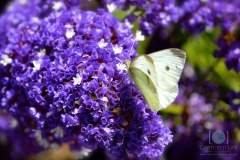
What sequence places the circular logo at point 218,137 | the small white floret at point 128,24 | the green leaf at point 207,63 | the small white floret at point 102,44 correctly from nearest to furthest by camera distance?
the small white floret at point 102,44, the small white floret at point 128,24, the circular logo at point 218,137, the green leaf at point 207,63

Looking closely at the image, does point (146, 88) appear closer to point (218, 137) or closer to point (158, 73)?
point (158, 73)

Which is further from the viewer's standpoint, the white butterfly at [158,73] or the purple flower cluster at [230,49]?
the purple flower cluster at [230,49]

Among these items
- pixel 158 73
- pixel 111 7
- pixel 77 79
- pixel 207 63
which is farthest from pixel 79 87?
pixel 207 63

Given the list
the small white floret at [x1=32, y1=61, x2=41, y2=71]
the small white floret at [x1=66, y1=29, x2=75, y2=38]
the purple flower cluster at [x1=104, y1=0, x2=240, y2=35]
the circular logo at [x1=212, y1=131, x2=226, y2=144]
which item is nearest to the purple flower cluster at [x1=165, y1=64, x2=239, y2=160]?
the circular logo at [x1=212, y1=131, x2=226, y2=144]

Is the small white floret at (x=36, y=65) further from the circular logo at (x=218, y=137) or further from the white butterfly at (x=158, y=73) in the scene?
the circular logo at (x=218, y=137)

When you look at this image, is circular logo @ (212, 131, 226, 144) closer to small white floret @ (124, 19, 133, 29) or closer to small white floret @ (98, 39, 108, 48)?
small white floret @ (124, 19, 133, 29)

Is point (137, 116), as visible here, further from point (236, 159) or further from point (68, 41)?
point (236, 159)

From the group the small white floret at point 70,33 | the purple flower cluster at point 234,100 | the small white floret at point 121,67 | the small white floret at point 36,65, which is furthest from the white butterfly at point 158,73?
the purple flower cluster at point 234,100

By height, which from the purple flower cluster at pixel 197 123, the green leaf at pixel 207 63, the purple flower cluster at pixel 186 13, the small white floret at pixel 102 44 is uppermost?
the small white floret at pixel 102 44
